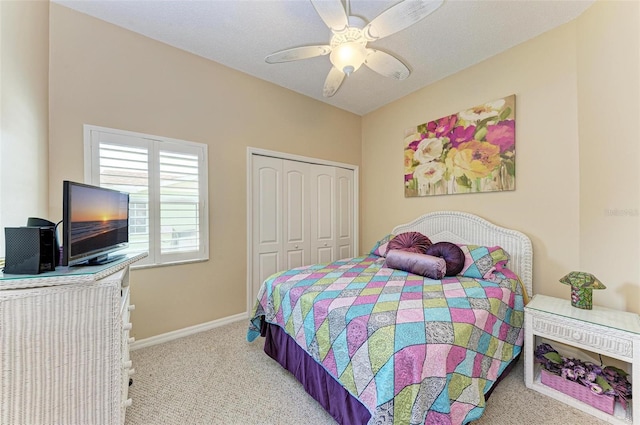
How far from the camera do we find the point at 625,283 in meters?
1.80

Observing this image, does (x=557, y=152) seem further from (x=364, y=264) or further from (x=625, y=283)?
(x=364, y=264)

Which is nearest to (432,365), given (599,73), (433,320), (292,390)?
(433,320)

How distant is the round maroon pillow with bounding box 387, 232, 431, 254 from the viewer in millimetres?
2658

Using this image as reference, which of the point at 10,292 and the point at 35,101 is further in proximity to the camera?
the point at 35,101

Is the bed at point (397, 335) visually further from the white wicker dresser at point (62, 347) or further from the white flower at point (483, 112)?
the white flower at point (483, 112)

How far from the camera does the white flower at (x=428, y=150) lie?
10.2 feet

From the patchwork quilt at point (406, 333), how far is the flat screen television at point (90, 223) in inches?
46.1

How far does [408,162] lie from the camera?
11.3ft

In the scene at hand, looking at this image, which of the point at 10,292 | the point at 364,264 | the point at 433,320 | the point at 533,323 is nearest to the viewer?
the point at 10,292

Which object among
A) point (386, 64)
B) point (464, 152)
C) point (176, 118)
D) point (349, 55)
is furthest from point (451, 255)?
point (176, 118)

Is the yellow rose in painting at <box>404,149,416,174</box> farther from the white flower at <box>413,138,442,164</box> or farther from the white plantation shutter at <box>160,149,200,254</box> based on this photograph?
the white plantation shutter at <box>160,149,200,254</box>

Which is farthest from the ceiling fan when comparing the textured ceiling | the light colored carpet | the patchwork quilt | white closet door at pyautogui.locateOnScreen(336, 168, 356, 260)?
the light colored carpet

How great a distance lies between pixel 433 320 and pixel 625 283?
162cm

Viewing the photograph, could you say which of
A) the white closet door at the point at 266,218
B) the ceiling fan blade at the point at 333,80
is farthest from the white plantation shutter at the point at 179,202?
the ceiling fan blade at the point at 333,80
